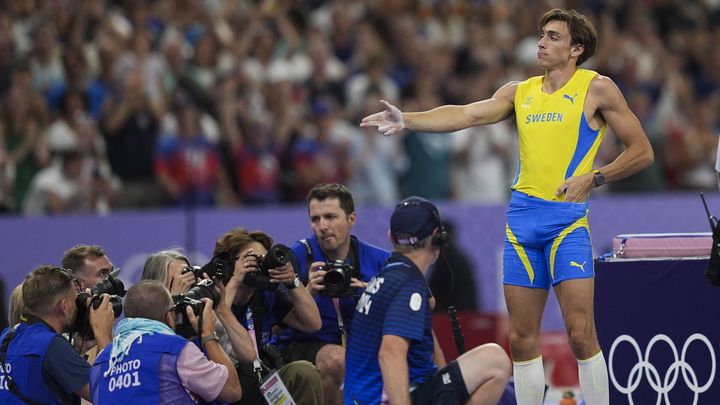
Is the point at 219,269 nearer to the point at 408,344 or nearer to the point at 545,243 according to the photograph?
the point at 408,344

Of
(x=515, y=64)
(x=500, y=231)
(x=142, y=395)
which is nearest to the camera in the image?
(x=142, y=395)

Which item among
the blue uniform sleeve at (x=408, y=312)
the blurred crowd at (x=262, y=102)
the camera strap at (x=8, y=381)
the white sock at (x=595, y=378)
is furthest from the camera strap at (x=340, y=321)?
the blurred crowd at (x=262, y=102)

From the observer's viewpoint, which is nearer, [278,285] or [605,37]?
[278,285]

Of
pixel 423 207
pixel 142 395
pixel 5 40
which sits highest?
pixel 5 40

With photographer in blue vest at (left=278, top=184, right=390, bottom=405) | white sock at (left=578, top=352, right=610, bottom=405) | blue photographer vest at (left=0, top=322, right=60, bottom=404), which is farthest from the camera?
photographer in blue vest at (left=278, top=184, right=390, bottom=405)

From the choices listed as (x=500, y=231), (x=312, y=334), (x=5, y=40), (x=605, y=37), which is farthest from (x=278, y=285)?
(x=605, y=37)

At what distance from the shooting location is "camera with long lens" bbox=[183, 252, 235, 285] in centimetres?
748

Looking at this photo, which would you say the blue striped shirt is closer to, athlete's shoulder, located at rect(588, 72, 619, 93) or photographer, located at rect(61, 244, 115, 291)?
athlete's shoulder, located at rect(588, 72, 619, 93)

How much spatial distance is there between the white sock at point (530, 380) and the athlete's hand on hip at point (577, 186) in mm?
1031

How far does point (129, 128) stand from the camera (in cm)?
1344

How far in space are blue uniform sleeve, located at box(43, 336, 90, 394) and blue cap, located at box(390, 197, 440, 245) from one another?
1.93 metres

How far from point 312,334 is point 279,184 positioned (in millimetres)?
5334

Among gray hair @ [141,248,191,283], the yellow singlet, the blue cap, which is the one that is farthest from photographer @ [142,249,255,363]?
the yellow singlet

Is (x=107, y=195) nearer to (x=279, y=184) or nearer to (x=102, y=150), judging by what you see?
(x=102, y=150)
